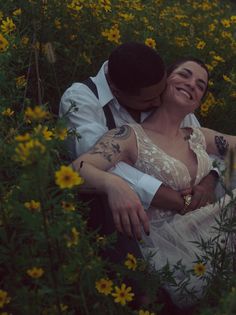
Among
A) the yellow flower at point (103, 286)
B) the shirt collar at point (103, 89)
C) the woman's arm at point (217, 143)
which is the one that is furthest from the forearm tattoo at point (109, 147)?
the yellow flower at point (103, 286)

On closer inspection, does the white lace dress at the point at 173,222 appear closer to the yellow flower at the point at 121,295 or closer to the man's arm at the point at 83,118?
the man's arm at the point at 83,118

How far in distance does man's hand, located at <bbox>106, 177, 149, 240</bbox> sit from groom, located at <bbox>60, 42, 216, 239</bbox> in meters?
0.18

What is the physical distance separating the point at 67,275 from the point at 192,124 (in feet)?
5.35

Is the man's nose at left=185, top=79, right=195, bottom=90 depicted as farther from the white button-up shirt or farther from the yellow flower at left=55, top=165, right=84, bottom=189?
the yellow flower at left=55, top=165, right=84, bottom=189

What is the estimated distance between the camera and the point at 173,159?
2.68 meters

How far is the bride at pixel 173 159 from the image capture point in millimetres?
2420

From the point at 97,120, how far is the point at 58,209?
1.14 meters

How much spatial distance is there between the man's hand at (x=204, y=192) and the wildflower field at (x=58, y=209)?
336 mm

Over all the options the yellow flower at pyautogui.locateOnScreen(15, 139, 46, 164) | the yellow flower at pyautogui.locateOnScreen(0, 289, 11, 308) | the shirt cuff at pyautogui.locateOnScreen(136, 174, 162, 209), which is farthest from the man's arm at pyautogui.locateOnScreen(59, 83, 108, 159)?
the yellow flower at pyautogui.locateOnScreen(15, 139, 46, 164)

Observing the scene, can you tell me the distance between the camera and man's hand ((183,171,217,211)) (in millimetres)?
2635

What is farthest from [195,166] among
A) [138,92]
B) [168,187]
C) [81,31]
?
[81,31]

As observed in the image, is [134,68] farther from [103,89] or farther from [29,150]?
[29,150]

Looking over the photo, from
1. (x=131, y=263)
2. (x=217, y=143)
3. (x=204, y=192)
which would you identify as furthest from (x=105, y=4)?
(x=131, y=263)

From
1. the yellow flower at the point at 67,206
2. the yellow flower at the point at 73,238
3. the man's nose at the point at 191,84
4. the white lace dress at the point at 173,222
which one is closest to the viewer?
the yellow flower at the point at 73,238
